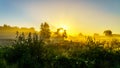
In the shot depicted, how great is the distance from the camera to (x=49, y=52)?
17.5 meters

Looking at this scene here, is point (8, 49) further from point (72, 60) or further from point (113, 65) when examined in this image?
point (113, 65)

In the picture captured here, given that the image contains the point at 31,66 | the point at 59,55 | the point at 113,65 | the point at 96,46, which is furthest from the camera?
the point at 96,46

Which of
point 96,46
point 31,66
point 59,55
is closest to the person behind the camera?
point 31,66

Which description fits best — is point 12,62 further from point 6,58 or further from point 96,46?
point 96,46

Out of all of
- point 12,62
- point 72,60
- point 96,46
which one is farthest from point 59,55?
point 96,46

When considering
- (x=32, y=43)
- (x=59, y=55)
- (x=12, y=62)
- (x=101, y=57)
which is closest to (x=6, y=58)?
(x=12, y=62)

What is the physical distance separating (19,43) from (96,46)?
15.3 feet

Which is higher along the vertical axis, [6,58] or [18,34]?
[18,34]

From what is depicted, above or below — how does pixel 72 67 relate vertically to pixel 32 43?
below

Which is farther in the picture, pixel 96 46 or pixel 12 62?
pixel 96 46

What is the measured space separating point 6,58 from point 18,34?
203 cm

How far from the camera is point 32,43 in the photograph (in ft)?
57.7

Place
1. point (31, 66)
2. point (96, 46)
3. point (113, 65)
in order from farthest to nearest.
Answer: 1. point (96, 46)
2. point (113, 65)
3. point (31, 66)

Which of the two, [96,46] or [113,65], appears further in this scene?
[96,46]
